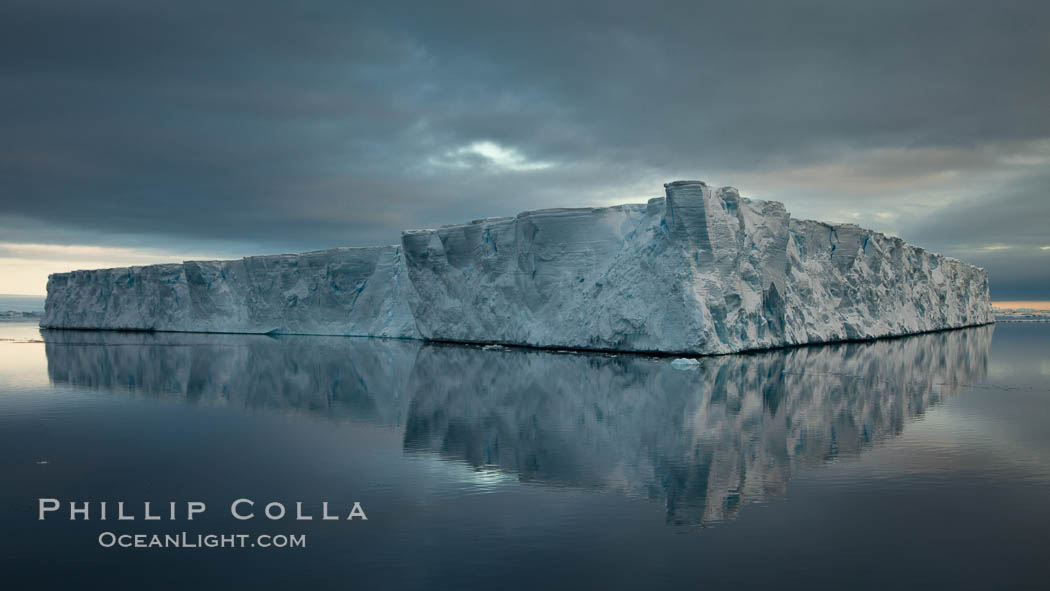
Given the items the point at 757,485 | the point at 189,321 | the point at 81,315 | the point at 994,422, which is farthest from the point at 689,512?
the point at 81,315

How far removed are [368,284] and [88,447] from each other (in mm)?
26419

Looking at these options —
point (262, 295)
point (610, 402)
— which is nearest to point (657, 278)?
point (610, 402)

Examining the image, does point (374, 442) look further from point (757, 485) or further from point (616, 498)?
point (757, 485)

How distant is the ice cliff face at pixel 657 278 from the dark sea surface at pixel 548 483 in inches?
259

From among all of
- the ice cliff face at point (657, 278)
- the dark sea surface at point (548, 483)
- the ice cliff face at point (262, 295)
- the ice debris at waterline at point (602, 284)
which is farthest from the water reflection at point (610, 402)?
the ice cliff face at point (262, 295)

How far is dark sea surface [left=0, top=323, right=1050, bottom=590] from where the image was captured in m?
3.94

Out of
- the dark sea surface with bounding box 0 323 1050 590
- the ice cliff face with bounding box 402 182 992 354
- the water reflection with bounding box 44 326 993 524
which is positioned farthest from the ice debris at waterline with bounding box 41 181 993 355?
the dark sea surface with bounding box 0 323 1050 590

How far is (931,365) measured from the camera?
1755 cm

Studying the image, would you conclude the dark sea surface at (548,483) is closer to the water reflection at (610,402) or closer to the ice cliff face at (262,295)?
the water reflection at (610,402)

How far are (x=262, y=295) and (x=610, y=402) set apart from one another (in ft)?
98.6

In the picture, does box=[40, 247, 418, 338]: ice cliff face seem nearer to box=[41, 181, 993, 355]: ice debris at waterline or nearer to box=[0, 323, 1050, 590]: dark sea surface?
box=[41, 181, 993, 355]: ice debris at waterline

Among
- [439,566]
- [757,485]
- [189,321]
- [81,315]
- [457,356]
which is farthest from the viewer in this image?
[81,315]

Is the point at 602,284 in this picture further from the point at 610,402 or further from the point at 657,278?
the point at 610,402

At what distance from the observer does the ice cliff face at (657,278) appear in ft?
63.0
